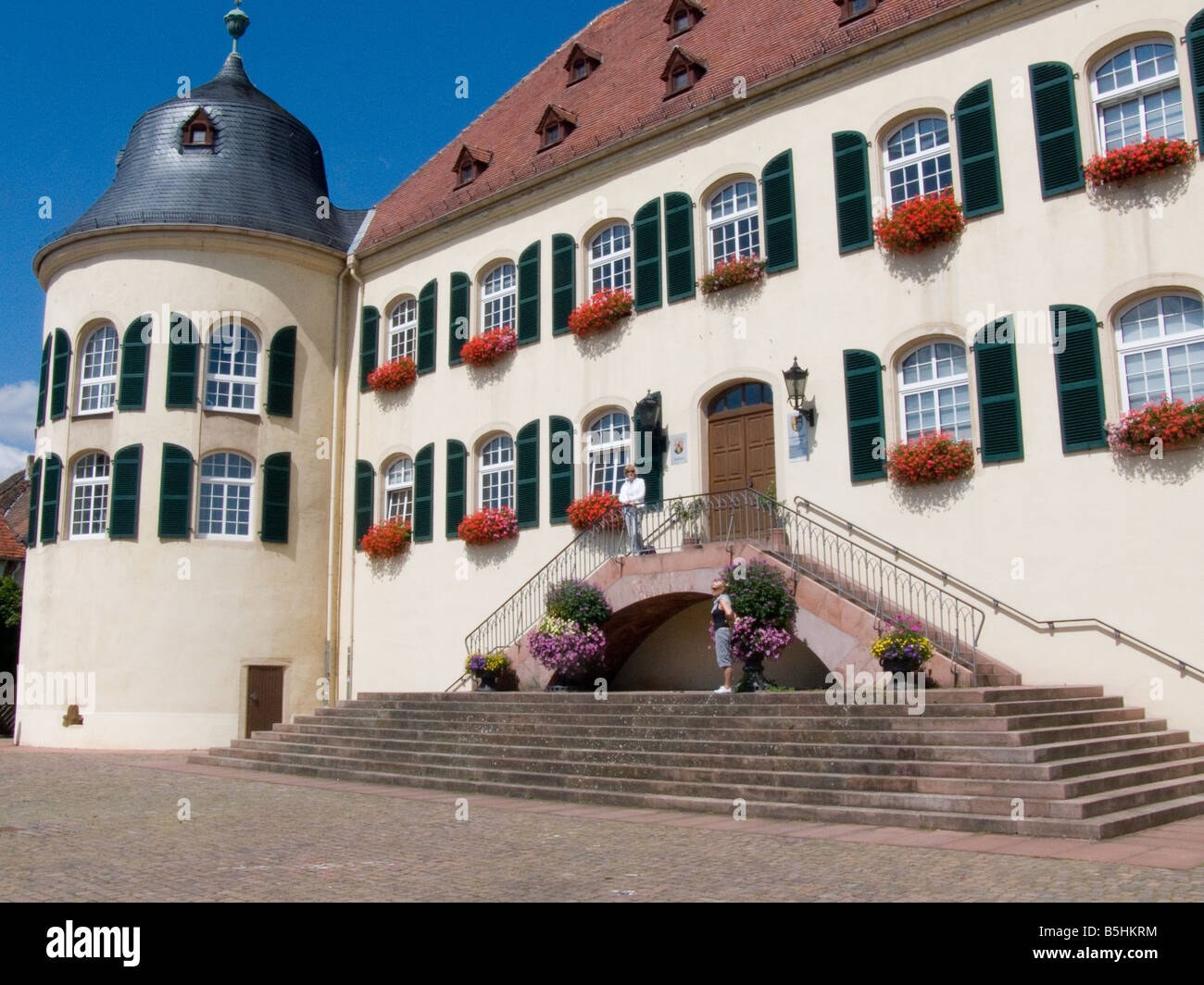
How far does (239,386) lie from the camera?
2111 centimetres

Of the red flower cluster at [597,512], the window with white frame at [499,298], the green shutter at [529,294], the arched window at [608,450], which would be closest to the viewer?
the red flower cluster at [597,512]

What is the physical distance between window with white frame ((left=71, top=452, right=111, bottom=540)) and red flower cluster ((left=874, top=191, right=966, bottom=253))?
13.8 m

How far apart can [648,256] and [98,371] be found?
33.9 ft

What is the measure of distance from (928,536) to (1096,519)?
6.43 feet

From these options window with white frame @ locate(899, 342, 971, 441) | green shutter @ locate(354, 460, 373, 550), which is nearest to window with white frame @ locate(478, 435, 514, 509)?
green shutter @ locate(354, 460, 373, 550)

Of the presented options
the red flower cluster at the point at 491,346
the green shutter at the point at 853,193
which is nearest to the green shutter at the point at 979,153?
the green shutter at the point at 853,193

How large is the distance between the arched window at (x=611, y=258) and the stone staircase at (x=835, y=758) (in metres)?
6.77

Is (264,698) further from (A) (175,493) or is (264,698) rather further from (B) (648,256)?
(B) (648,256)

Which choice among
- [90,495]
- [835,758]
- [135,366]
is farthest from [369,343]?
[835,758]

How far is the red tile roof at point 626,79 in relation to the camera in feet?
54.2

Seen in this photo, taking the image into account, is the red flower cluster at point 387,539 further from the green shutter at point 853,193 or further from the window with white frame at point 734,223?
the green shutter at point 853,193

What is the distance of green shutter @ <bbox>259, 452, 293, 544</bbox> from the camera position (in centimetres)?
2066

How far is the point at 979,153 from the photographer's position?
14.1 metres

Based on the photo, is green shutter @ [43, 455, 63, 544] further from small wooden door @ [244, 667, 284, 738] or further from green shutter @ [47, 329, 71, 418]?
small wooden door @ [244, 667, 284, 738]
